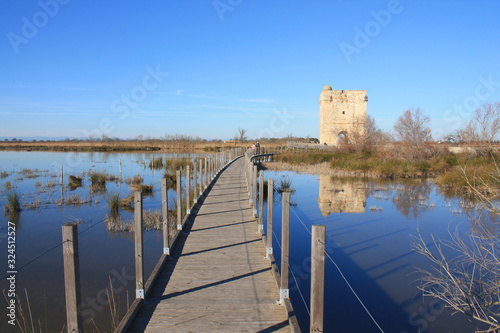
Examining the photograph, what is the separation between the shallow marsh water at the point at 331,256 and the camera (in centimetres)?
629

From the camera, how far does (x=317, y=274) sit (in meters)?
3.35

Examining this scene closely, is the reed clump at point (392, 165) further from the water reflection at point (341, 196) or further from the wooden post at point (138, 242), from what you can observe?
the wooden post at point (138, 242)

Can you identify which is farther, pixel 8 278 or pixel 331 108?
pixel 331 108

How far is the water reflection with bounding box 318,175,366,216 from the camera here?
591 inches

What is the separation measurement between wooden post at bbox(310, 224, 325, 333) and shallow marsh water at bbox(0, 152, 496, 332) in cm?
289

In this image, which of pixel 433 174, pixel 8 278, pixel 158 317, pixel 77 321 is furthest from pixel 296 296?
pixel 433 174

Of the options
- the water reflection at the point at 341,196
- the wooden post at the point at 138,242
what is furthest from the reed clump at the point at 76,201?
the wooden post at the point at 138,242

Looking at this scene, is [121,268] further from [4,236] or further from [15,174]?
[15,174]

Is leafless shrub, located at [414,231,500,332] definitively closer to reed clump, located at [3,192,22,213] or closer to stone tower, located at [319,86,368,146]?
reed clump, located at [3,192,22,213]

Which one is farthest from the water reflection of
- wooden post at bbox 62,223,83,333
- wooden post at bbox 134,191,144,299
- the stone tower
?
the stone tower

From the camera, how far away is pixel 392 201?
54.5 feet

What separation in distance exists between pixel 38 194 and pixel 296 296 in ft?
49.6

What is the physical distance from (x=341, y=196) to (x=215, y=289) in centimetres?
1353

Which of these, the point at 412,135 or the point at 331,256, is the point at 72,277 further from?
the point at 412,135
